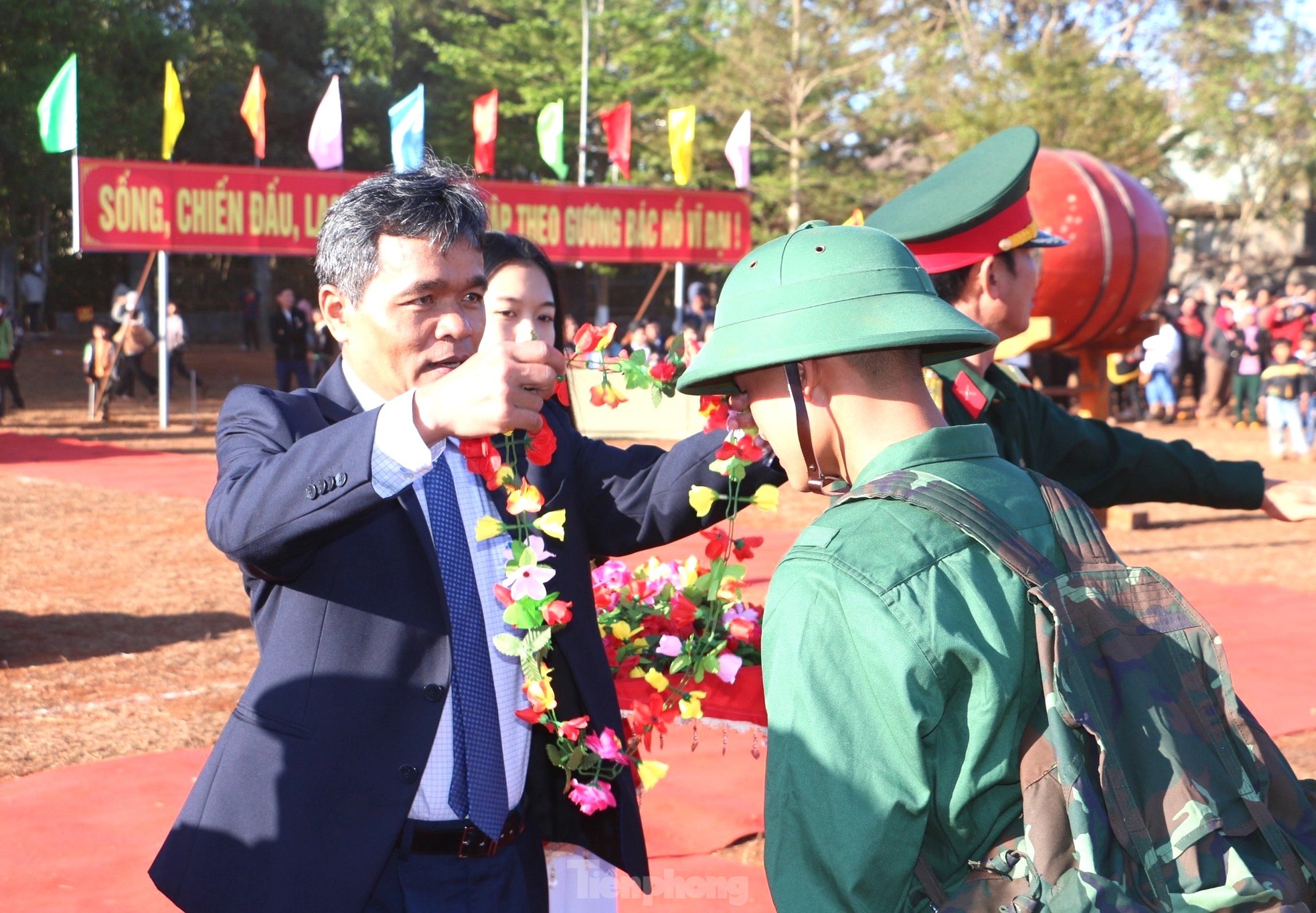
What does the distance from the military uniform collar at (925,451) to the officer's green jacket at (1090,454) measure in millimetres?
1690

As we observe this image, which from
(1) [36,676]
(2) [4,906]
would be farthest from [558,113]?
(2) [4,906]

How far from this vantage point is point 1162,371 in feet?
72.4

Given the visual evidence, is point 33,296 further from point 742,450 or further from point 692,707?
point 742,450

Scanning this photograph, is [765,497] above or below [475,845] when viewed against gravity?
above

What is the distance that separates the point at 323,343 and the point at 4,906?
21149 millimetres

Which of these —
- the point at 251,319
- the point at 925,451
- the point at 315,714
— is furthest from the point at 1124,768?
the point at 251,319

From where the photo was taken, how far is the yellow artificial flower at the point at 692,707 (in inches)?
123

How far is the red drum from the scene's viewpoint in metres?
10.4

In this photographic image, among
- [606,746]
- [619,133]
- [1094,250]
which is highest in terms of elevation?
[619,133]

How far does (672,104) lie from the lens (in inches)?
1369

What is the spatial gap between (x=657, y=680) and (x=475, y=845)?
0.77 metres

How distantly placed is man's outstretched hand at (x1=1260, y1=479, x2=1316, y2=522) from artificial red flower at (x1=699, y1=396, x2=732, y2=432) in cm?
138

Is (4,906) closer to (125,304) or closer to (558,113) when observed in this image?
(558,113)

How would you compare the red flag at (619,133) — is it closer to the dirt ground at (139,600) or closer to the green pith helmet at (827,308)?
the dirt ground at (139,600)
